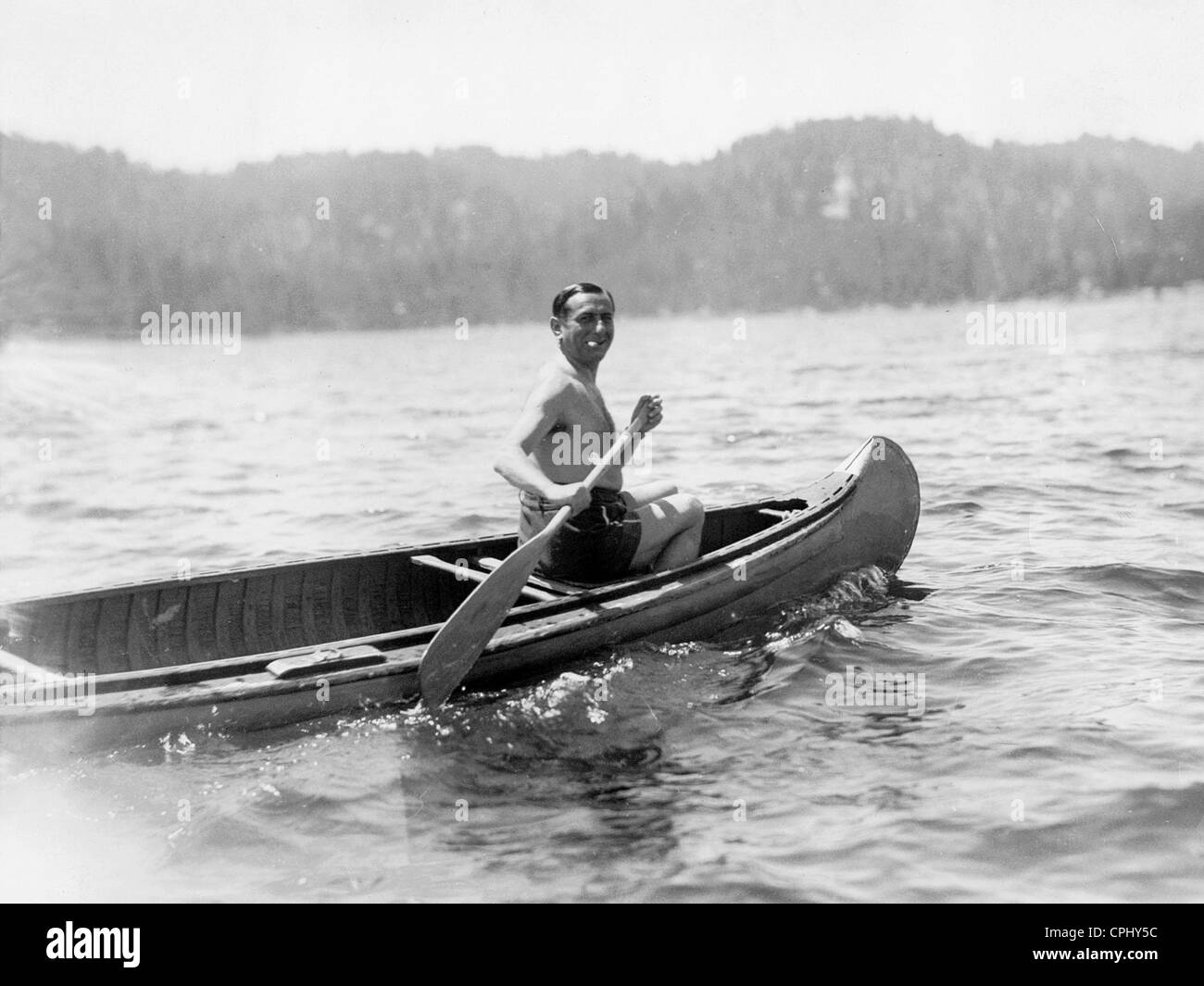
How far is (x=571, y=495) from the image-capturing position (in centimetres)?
586

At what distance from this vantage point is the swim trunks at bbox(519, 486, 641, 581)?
6.31m

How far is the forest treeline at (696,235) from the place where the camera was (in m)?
70.4

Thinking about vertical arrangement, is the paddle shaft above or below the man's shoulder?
below

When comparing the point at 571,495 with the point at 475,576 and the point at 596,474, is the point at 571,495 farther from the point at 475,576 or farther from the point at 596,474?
the point at 475,576

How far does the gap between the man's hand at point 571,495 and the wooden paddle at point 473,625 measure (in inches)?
1.5

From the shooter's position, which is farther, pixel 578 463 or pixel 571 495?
pixel 578 463

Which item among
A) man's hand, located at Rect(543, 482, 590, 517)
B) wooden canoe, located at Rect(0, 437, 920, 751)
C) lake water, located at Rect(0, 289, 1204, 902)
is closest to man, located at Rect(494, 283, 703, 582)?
man's hand, located at Rect(543, 482, 590, 517)

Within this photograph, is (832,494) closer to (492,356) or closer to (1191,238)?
(492,356)

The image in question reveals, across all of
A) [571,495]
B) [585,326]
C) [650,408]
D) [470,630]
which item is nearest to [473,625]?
[470,630]

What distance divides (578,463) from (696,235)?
270 ft

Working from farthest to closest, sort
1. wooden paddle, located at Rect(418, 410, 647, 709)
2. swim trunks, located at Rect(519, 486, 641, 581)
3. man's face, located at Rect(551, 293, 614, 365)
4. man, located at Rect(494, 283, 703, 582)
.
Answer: swim trunks, located at Rect(519, 486, 641, 581) < man's face, located at Rect(551, 293, 614, 365) < man, located at Rect(494, 283, 703, 582) < wooden paddle, located at Rect(418, 410, 647, 709)

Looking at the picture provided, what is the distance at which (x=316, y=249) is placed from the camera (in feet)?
271

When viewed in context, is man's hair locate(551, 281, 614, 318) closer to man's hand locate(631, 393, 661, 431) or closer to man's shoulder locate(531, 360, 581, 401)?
man's shoulder locate(531, 360, 581, 401)

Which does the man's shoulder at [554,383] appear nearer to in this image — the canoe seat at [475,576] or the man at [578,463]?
the man at [578,463]
